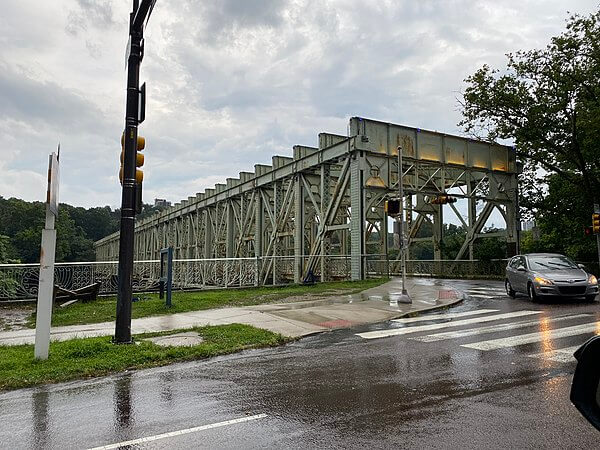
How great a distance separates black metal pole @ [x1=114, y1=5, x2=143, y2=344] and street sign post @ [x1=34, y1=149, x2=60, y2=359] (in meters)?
1.22

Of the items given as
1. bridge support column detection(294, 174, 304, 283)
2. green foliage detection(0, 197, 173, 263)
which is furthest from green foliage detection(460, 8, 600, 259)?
green foliage detection(0, 197, 173, 263)

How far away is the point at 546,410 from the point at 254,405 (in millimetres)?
3045

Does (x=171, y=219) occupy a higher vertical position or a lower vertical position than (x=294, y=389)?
higher

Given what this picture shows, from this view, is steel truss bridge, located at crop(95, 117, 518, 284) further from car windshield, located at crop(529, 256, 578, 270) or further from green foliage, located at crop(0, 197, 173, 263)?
green foliage, located at crop(0, 197, 173, 263)

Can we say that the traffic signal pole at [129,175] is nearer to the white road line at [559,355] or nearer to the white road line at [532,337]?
the white road line at [532,337]

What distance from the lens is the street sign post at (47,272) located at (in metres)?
7.61

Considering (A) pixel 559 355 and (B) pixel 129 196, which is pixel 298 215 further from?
(A) pixel 559 355

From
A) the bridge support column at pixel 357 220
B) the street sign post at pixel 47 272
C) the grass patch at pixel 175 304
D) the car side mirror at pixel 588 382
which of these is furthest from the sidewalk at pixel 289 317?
the car side mirror at pixel 588 382

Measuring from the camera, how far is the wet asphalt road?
4.29 meters

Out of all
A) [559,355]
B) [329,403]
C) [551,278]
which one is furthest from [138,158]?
[551,278]

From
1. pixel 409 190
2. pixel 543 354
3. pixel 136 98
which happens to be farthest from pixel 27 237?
pixel 543 354

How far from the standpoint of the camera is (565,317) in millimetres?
11234

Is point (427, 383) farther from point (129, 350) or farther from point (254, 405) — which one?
point (129, 350)

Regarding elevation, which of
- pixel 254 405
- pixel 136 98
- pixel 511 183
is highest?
pixel 511 183
